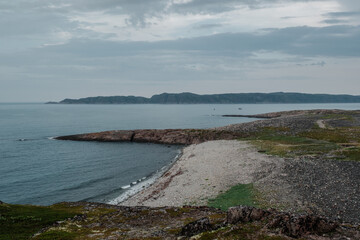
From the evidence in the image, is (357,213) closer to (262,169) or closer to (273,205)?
(273,205)

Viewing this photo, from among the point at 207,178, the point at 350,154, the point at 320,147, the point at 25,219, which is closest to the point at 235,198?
the point at 207,178

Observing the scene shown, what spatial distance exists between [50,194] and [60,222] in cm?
2455

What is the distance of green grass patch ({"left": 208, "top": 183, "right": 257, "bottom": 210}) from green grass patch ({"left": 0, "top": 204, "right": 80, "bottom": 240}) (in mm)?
14699

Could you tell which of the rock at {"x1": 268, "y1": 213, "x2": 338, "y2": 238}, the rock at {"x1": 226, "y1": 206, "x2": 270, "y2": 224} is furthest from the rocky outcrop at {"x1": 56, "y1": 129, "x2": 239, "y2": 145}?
the rock at {"x1": 268, "y1": 213, "x2": 338, "y2": 238}

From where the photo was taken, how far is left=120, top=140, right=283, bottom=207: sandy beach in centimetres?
3738

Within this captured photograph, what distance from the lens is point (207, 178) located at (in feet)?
148

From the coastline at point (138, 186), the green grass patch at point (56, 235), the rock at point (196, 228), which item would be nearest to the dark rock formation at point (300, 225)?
the rock at point (196, 228)

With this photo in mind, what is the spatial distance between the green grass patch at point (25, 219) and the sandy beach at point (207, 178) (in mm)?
12386

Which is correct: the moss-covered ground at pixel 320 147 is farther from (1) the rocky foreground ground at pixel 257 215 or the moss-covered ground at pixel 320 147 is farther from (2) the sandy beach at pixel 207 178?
(2) the sandy beach at pixel 207 178

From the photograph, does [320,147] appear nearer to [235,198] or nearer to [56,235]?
[235,198]

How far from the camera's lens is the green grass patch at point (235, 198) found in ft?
102

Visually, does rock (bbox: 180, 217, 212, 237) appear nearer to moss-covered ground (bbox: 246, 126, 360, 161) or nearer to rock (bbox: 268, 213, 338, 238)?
rock (bbox: 268, 213, 338, 238)

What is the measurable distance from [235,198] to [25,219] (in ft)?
69.5

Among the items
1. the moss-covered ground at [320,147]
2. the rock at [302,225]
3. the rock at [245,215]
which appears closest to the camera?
the rock at [302,225]
